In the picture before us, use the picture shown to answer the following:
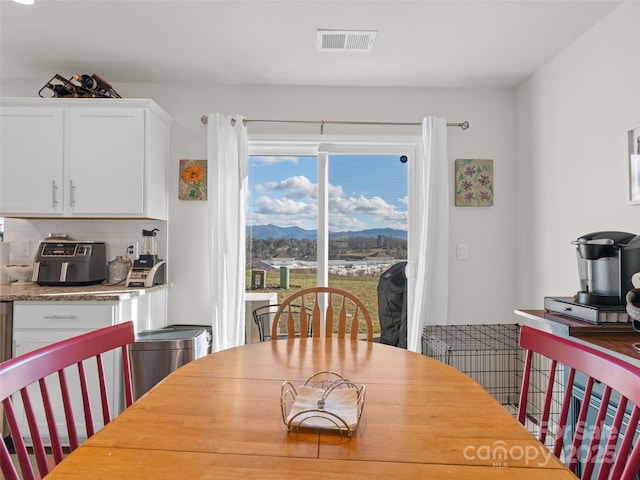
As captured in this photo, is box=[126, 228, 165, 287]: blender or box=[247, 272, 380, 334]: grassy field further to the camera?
box=[247, 272, 380, 334]: grassy field

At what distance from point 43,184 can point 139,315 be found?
110 centimetres

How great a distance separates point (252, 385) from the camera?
128cm

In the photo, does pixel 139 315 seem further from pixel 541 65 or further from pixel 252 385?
pixel 541 65

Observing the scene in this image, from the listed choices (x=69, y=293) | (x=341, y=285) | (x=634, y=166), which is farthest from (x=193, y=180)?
(x=634, y=166)

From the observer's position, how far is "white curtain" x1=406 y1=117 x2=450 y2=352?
3131 mm

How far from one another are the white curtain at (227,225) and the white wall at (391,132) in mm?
185

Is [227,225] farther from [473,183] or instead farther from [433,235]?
[473,183]

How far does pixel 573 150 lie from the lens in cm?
256

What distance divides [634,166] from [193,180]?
9.07 ft

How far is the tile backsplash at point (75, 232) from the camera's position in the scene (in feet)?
10.3

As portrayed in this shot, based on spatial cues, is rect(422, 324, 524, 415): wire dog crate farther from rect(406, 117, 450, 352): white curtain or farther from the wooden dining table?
the wooden dining table

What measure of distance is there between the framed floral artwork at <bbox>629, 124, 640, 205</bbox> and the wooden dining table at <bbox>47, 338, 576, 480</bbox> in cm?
143

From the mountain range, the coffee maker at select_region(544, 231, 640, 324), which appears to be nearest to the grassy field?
the mountain range

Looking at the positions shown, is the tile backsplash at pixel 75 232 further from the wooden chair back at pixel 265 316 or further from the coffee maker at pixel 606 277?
the coffee maker at pixel 606 277
